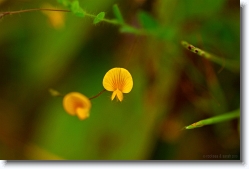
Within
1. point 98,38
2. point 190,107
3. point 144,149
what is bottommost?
point 144,149

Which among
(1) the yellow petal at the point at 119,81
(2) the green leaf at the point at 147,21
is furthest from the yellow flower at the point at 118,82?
(2) the green leaf at the point at 147,21

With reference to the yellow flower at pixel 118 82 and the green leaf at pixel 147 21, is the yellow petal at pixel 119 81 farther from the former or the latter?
the green leaf at pixel 147 21

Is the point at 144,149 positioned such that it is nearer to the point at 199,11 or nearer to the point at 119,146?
the point at 119,146

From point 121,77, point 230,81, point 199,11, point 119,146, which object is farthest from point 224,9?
point 119,146

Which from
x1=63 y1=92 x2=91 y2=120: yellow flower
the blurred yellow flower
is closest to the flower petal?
x1=63 y1=92 x2=91 y2=120: yellow flower

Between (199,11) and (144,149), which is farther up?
(199,11)

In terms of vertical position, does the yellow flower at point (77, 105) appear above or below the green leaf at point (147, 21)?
below
